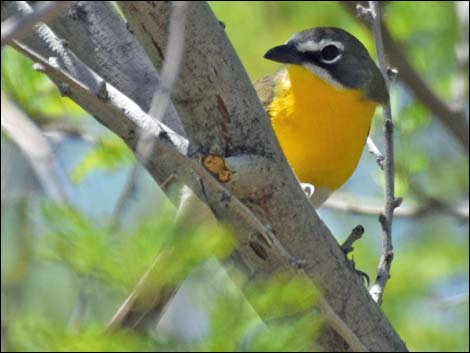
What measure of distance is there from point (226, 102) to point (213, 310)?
2.69 feet

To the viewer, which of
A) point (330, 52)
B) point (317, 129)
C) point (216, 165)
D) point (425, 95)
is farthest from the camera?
point (425, 95)

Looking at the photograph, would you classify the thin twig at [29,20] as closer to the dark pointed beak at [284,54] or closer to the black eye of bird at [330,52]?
the dark pointed beak at [284,54]

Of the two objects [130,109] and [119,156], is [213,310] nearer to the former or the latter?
[130,109]

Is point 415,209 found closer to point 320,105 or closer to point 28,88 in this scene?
point 320,105

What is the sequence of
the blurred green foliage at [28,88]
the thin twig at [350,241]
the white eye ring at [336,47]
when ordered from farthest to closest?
the blurred green foliage at [28,88] < the white eye ring at [336,47] < the thin twig at [350,241]

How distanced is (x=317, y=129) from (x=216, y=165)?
5.38ft

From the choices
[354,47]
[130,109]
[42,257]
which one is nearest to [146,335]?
[42,257]

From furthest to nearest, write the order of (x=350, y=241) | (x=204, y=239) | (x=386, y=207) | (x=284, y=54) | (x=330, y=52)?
1. (x=330, y=52)
2. (x=284, y=54)
3. (x=386, y=207)
4. (x=350, y=241)
5. (x=204, y=239)

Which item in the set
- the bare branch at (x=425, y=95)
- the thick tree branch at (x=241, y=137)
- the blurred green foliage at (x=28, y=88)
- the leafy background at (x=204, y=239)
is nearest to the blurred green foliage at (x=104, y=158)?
the leafy background at (x=204, y=239)

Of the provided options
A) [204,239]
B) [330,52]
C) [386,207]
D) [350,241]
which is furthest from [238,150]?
[330,52]

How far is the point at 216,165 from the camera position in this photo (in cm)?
279

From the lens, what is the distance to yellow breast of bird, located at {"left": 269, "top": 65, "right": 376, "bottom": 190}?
4.33m

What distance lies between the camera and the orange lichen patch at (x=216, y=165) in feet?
9.12

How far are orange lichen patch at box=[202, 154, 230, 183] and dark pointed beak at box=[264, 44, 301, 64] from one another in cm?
166
